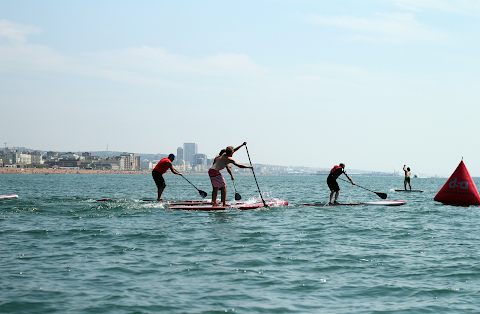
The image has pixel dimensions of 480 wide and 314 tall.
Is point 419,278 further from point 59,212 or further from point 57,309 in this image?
point 59,212

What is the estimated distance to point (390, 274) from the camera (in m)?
7.95

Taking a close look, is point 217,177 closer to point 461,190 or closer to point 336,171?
point 336,171

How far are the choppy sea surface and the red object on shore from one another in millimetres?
7143

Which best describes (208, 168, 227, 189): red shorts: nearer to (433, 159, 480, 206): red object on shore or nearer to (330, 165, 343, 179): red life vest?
(330, 165, 343, 179): red life vest

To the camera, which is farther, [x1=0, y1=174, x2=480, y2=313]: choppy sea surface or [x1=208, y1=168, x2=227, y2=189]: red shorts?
[x1=208, y1=168, x2=227, y2=189]: red shorts

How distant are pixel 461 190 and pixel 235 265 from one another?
17.4 m

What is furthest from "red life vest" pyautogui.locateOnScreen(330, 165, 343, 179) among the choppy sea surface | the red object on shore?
the red object on shore

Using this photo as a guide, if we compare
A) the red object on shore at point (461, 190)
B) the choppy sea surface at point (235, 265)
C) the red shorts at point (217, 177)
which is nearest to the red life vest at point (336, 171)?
the choppy sea surface at point (235, 265)

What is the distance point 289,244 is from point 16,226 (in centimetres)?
819

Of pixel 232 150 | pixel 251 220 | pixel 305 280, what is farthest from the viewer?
pixel 232 150

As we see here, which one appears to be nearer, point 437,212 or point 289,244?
point 289,244

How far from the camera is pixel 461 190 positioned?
71.3ft

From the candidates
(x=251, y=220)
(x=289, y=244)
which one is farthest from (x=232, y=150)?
(x=289, y=244)

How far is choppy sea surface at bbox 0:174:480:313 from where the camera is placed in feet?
20.8
